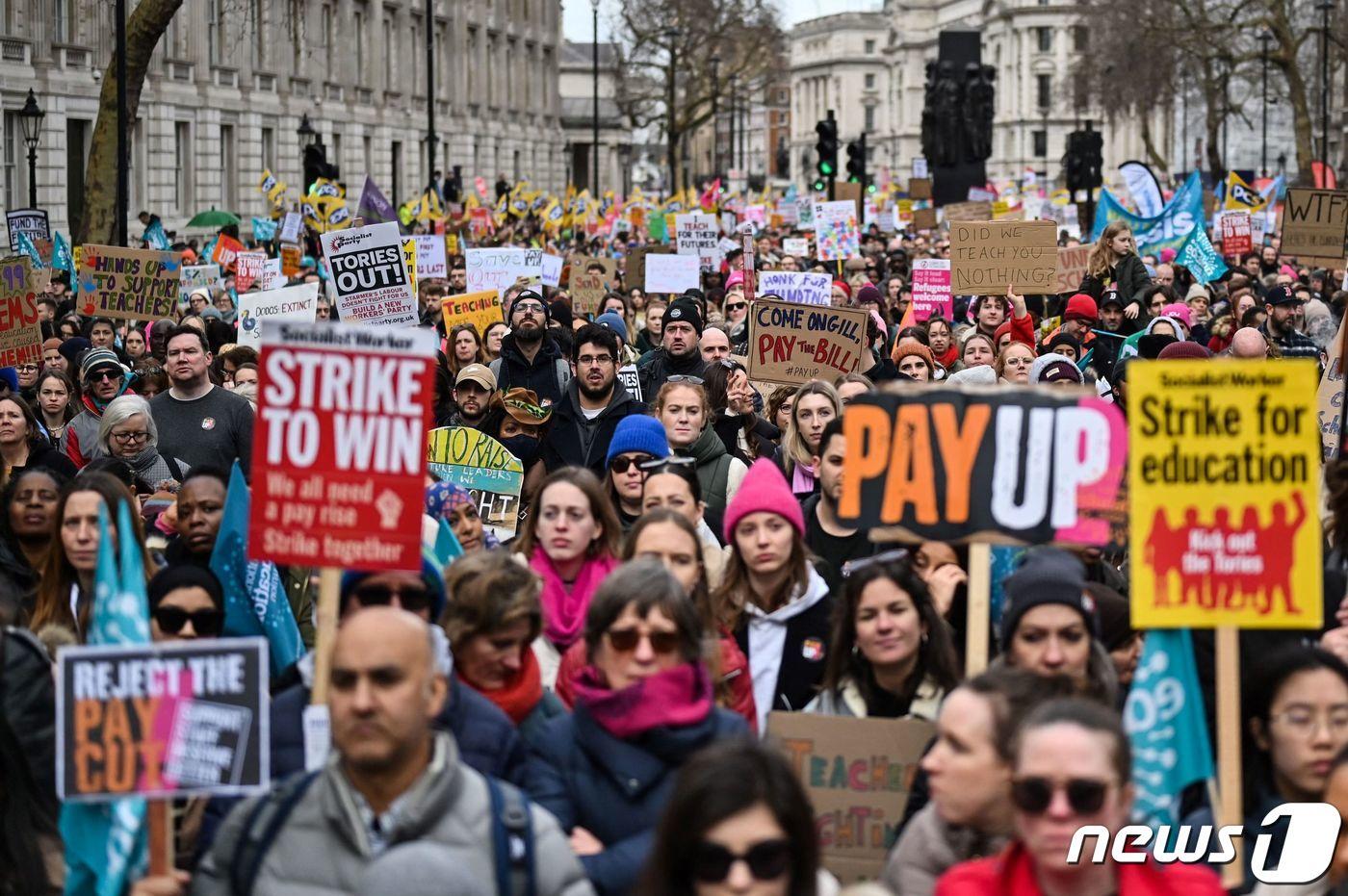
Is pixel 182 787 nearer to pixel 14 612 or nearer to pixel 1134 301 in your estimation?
pixel 14 612

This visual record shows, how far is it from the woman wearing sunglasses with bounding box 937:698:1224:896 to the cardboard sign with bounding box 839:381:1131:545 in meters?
1.28

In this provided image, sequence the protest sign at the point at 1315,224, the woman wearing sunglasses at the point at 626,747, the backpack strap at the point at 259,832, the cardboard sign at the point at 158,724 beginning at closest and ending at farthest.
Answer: the backpack strap at the point at 259,832 → the cardboard sign at the point at 158,724 → the woman wearing sunglasses at the point at 626,747 → the protest sign at the point at 1315,224

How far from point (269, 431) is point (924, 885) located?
6.23ft

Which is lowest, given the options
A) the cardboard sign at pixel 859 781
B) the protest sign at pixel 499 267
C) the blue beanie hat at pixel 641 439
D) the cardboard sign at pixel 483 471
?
the cardboard sign at pixel 859 781

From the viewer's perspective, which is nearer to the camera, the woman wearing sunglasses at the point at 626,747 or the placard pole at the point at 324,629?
the woman wearing sunglasses at the point at 626,747

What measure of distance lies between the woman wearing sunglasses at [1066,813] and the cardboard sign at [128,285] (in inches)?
476

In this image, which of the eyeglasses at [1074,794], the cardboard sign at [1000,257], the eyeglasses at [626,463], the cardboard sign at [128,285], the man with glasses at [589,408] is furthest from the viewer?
the cardboard sign at [128,285]

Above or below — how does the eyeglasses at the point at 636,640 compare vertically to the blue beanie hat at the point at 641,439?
below

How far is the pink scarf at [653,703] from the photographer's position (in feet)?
15.4

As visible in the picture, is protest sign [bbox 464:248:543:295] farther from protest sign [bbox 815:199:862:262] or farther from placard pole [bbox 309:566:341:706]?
placard pole [bbox 309:566:341:706]

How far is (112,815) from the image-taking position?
459 centimetres

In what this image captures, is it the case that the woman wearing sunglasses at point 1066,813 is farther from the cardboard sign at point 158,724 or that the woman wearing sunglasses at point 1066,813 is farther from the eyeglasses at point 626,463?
the eyeglasses at point 626,463

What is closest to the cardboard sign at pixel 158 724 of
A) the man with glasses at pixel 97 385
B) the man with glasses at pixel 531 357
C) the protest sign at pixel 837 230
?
the man with glasses at pixel 97 385

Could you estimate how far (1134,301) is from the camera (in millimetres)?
15070
